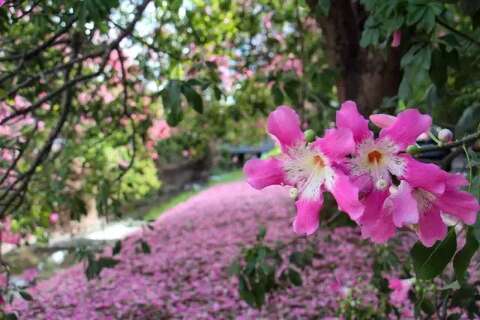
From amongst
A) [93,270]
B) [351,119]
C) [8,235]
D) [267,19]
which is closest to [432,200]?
[351,119]

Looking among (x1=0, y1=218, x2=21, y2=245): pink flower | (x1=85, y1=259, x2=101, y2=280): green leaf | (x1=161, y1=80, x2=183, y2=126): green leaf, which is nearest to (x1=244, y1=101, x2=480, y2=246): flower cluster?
(x1=161, y1=80, x2=183, y2=126): green leaf

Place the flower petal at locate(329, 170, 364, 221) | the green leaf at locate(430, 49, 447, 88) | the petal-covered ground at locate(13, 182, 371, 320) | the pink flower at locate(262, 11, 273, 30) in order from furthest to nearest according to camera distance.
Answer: the pink flower at locate(262, 11, 273, 30) < the petal-covered ground at locate(13, 182, 371, 320) < the green leaf at locate(430, 49, 447, 88) < the flower petal at locate(329, 170, 364, 221)

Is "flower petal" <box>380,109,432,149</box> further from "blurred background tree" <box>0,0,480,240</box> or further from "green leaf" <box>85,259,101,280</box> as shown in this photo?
"green leaf" <box>85,259,101,280</box>

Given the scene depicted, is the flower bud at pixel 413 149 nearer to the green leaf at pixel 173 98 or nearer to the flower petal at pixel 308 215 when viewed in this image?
the flower petal at pixel 308 215

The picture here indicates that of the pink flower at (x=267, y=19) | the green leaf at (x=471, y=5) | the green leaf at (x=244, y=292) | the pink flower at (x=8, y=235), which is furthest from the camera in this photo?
the pink flower at (x=8, y=235)

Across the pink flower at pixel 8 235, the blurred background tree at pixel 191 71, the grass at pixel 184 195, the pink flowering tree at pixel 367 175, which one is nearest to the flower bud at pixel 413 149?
the pink flowering tree at pixel 367 175

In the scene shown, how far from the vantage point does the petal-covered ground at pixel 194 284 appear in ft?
10.8

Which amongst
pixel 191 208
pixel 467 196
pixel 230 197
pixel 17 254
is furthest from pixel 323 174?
pixel 230 197

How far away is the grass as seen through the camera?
10.2 metres

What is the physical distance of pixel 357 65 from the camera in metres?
3.18

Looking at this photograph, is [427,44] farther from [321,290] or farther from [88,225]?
[88,225]

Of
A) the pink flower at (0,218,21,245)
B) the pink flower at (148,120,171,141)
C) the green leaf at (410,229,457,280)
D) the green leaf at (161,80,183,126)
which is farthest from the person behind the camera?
the pink flower at (148,120,171,141)

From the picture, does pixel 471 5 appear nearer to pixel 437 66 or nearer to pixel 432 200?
pixel 437 66

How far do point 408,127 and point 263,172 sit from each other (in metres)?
0.17
